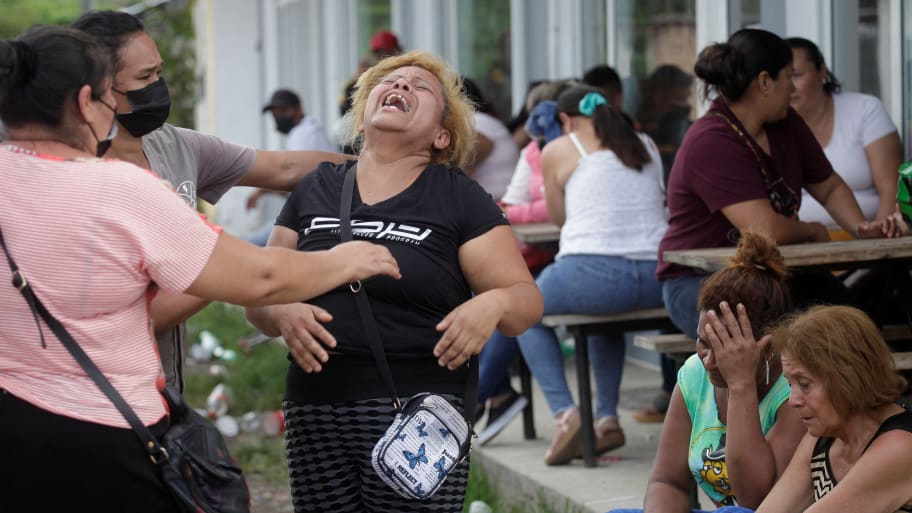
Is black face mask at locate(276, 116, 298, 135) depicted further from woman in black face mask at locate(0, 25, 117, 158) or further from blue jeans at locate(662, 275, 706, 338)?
woman in black face mask at locate(0, 25, 117, 158)

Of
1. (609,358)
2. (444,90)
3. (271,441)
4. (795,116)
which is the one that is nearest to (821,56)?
(795,116)

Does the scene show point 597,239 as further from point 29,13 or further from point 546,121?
point 29,13

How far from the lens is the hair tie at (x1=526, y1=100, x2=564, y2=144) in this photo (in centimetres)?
609

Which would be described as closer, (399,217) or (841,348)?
(841,348)

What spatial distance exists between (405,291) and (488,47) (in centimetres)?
664

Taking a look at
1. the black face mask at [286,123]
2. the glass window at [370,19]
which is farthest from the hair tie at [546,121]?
the glass window at [370,19]

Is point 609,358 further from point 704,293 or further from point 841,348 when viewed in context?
point 841,348

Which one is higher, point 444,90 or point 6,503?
point 444,90

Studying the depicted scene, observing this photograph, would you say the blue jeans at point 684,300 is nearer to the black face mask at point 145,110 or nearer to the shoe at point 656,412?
the shoe at point 656,412

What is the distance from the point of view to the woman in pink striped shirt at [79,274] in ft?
8.02

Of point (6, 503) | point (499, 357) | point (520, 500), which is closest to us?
point (6, 503)

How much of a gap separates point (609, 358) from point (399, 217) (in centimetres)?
267

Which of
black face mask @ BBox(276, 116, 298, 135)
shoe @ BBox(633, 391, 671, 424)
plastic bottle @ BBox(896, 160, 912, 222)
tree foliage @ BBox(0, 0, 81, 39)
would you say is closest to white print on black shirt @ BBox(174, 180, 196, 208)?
plastic bottle @ BBox(896, 160, 912, 222)

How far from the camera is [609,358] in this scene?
5.69 m
